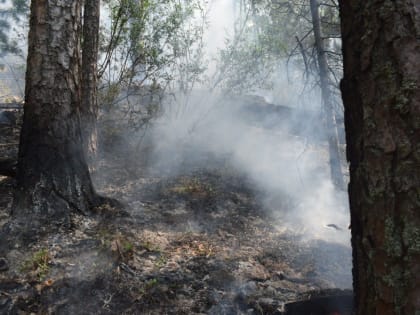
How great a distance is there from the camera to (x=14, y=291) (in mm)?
2914

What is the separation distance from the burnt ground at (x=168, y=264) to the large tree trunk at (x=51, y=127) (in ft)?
0.95

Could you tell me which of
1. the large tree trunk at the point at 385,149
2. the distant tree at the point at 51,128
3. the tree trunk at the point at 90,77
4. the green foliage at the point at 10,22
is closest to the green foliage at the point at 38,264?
the distant tree at the point at 51,128

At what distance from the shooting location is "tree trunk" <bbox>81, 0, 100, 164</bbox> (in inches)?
241

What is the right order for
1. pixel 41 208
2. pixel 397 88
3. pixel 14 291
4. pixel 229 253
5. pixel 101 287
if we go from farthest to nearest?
pixel 229 253 → pixel 41 208 → pixel 101 287 → pixel 14 291 → pixel 397 88

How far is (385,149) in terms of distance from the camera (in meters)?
1.13

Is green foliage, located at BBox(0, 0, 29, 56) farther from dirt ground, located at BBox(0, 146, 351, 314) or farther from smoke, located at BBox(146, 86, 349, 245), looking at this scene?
dirt ground, located at BBox(0, 146, 351, 314)

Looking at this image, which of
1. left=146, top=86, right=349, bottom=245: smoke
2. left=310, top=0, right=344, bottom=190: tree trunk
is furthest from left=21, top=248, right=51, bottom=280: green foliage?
left=310, top=0, right=344, bottom=190: tree trunk

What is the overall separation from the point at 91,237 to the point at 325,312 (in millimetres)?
2309

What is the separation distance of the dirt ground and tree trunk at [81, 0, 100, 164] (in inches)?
34.3

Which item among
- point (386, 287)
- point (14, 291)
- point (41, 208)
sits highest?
point (386, 287)

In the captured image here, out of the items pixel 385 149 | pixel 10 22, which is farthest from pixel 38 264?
pixel 10 22

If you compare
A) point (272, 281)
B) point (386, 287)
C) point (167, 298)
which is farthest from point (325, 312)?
point (386, 287)

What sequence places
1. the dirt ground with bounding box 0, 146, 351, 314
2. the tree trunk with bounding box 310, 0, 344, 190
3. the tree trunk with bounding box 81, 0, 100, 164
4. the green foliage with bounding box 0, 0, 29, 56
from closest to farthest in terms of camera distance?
the dirt ground with bounding box 0, 146, 351, 314 < the tree trunk with bounding box 81, 0, 100, 164 < the tree trunk with bounding box 310, 0, 344, 190 < the green foliage with bounding box 0, 0, 29, 56

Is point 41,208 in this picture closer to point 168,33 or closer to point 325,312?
point 325,312
